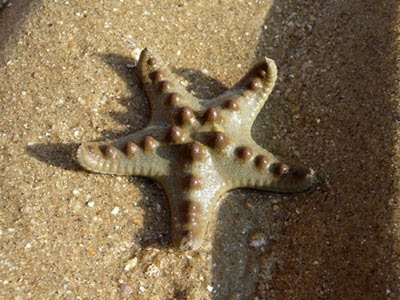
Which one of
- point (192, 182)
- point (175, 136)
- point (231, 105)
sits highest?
point (231, 105)

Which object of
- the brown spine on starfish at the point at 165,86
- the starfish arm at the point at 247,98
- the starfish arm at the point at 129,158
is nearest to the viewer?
the starfish arm at the point at 129,158

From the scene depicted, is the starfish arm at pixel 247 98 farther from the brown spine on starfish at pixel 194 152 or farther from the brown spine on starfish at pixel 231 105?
the brown spine on starfish at pixel 194 152

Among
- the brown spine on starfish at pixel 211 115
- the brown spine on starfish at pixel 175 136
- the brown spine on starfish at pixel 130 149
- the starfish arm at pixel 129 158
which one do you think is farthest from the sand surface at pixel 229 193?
the brown spine on starfish at pixel 211 115

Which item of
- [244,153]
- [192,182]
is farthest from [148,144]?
[244,153]

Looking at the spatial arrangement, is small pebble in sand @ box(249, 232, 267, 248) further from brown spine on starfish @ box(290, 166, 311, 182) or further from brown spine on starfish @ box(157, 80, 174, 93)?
brown spine on starfish @ box(157, 80, 174, 93)

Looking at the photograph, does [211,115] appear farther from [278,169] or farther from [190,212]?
[190,212]

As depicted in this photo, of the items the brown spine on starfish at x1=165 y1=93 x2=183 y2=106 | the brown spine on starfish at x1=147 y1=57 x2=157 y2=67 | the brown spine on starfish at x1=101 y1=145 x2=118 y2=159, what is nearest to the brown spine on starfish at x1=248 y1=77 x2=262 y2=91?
the brown spine on starfish at x1=165 y1=93 x2=183 y2=106
